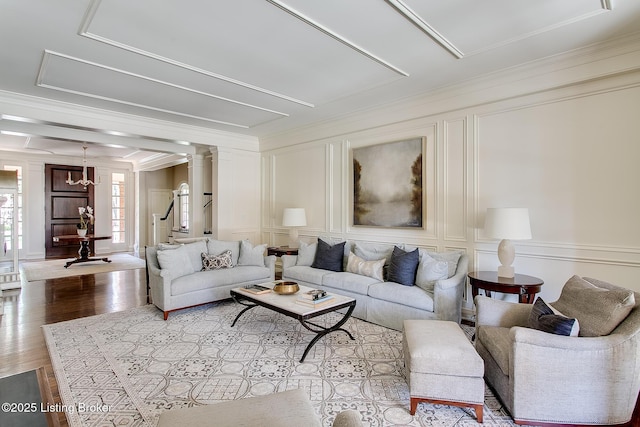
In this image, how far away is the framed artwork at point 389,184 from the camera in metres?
4.54

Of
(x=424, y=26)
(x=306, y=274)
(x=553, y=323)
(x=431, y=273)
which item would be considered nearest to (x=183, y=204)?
(x=306, y=274)

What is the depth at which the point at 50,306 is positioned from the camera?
4613mm

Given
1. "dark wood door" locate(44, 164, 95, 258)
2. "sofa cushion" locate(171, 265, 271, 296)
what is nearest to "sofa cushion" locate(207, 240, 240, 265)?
"sofa cushion" locate(171, 265, 271, 296)

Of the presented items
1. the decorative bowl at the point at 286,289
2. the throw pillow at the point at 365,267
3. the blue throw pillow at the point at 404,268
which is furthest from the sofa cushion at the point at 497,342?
the decorative bowl at the point at 286,289

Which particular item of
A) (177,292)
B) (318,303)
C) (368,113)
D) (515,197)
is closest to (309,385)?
(318,303)

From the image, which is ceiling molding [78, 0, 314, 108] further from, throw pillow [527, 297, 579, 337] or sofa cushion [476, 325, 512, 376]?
throw pillow [527, 297, 579, 337]

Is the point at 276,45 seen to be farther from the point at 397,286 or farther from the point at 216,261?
the point at 216,261

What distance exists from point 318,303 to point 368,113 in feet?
10.6

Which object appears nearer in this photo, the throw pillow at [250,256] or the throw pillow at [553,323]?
the throw pillow at [553,323]

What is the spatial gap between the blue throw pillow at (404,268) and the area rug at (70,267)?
250 inches

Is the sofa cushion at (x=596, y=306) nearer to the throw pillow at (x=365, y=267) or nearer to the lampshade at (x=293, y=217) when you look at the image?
the throw pillow at (x=365, y=267)

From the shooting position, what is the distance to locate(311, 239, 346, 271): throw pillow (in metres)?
4.84

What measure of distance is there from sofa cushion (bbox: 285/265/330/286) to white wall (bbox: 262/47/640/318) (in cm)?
108

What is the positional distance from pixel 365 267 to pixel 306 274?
3.03 feet
